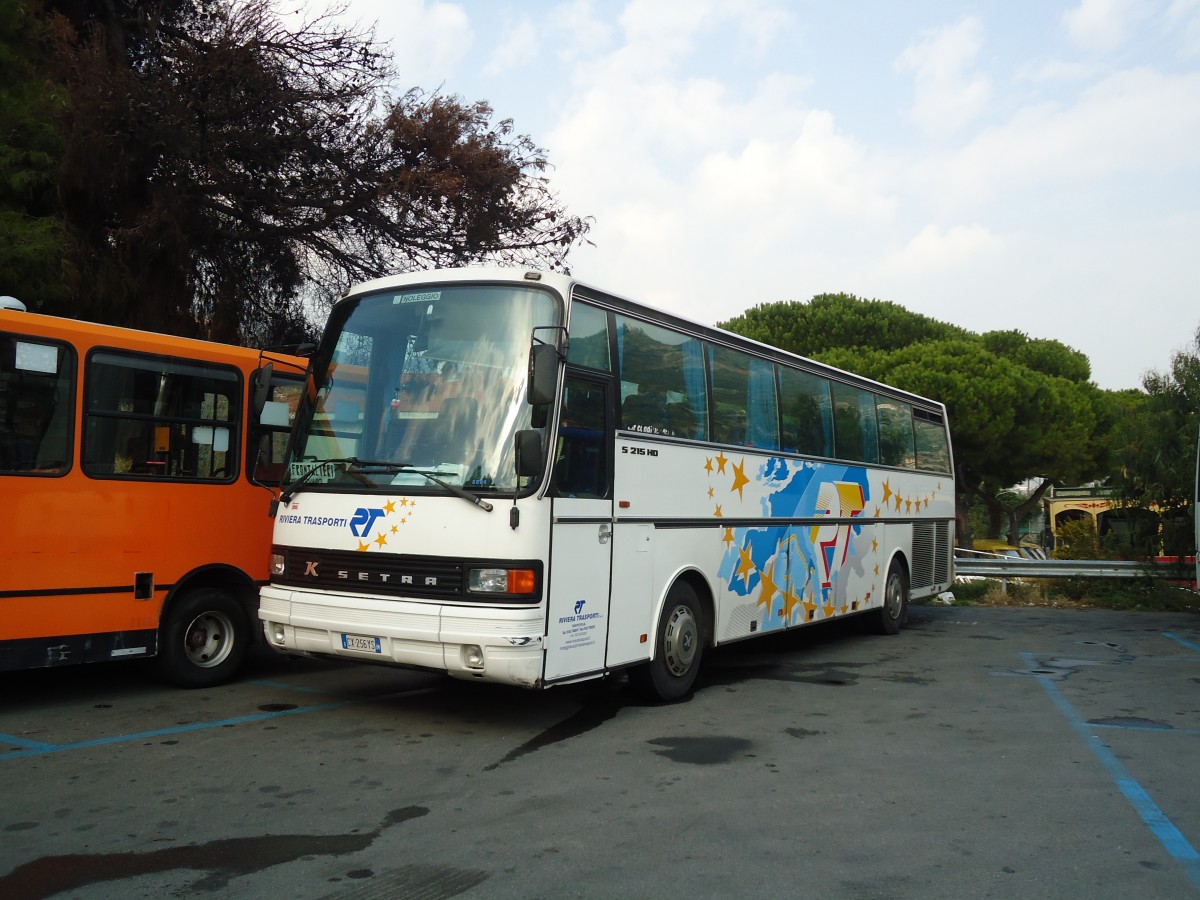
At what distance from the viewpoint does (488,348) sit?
7430 mm

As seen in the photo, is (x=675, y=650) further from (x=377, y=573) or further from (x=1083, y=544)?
(x=1083, y=544)

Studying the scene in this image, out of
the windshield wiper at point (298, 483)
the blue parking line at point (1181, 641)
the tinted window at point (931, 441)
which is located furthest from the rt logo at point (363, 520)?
the blue parking line at point (1181, 641)

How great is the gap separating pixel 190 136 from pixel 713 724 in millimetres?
9575

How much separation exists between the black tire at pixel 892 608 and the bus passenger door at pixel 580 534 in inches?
286

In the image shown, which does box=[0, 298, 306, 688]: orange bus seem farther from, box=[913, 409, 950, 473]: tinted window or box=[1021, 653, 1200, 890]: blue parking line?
box=[913, 409, 950, 473]: tinted window

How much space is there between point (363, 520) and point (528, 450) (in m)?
1.41

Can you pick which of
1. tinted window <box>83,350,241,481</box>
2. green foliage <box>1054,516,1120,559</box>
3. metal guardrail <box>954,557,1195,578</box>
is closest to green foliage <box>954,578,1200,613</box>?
metal guardrail <box>954,557,1195,578</box>

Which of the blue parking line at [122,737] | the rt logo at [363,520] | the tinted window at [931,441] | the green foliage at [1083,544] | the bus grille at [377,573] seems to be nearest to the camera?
the blue parking line at [122,737]

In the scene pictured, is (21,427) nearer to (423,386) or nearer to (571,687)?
(423,386)

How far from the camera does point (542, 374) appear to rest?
680cm

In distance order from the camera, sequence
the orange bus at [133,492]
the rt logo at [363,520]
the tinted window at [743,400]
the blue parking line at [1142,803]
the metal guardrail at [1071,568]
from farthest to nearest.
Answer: the metal guardrail at [1071,568] < the tinted window at [743,400] < the orange bus at [133,492] < the rt logo at [363,520] < the blue parking line at [1142,803]

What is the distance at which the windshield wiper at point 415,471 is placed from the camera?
6.98 metres

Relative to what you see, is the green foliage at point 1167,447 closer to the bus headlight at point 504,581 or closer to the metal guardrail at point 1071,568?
the metal guardrail at point 1071,568

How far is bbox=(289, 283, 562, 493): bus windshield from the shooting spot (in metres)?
7.17
